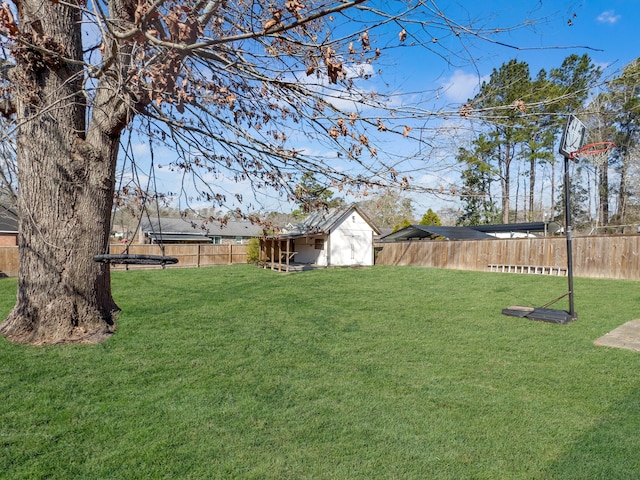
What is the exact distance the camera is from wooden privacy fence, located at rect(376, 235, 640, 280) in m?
10.6

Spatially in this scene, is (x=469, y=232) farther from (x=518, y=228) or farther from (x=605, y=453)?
(x=605, y=453)

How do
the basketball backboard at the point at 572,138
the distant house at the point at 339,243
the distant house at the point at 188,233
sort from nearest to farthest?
1. the basketball backboard at the point at 572,138
2. the distant house at the point at 339,243
3. the distant house at the point at 188,233

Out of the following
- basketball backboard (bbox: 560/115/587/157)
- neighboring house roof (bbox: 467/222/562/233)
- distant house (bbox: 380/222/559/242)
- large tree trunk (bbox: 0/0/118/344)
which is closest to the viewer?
large tree trunk (bbox: 0/0/118/344)

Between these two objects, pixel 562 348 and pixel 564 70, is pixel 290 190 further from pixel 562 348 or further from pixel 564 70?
pixel 564 70

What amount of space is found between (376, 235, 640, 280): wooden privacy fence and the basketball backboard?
7.47 m

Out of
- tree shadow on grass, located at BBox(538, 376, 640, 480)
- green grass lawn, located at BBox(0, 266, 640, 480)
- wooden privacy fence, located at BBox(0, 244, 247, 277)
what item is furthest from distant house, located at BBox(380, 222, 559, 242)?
tree shadow on grass, located at BBox(538, 376, 640, 480)

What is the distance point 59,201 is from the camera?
3.89 m

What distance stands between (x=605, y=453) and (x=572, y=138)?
4447mm

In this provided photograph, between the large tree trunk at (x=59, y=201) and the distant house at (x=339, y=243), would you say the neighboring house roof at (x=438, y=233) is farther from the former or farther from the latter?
the large tree trunk at (x=59, y=201)

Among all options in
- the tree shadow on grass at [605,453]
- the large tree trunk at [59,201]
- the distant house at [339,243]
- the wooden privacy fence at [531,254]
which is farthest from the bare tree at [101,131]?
the distant house at [339,243]

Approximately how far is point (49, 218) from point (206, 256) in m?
14.6

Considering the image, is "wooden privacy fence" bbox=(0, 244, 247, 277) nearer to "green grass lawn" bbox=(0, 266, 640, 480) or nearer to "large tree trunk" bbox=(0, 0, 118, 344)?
"large tree trunk" bbox=(0, 0, 118, 344)

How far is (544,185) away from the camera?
23141 mm

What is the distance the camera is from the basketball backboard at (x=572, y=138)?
4887 mm
